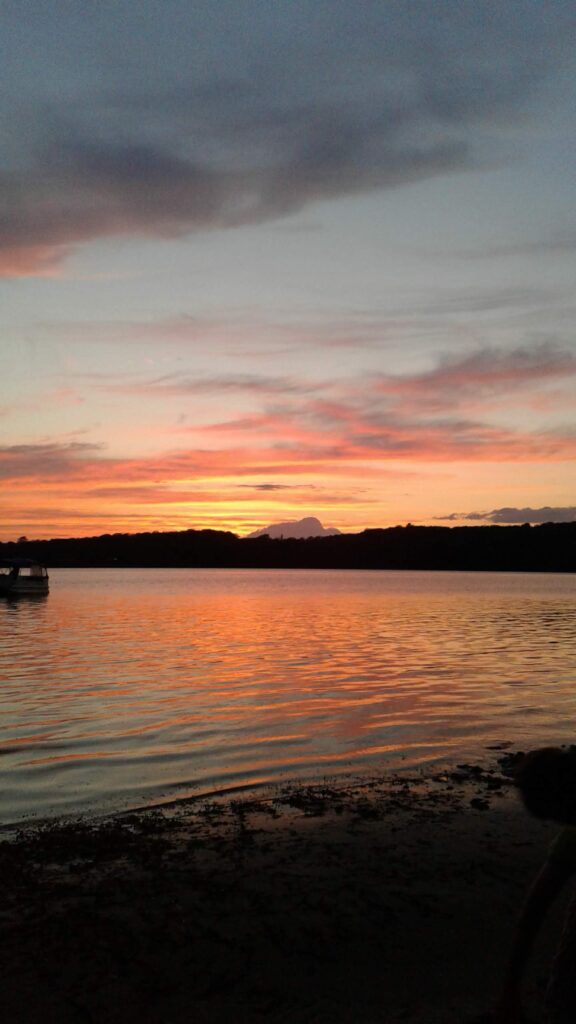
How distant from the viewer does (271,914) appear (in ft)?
27.2

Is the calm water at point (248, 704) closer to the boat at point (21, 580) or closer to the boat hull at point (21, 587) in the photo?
the boat at point (21, 580)

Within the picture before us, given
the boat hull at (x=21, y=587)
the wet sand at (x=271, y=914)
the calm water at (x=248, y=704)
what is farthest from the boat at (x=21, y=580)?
the wet sand at (x=271, y=914)

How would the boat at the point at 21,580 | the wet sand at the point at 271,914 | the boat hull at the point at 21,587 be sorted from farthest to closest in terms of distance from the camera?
the boat hull at the point at 21,587 → the boat at the point at 21,580 → the wet sand at the point at 271,914

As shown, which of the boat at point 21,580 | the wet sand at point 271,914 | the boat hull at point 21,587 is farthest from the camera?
the boat hull at point 21,587

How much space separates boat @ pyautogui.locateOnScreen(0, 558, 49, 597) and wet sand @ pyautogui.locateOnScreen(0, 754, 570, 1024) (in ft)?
247

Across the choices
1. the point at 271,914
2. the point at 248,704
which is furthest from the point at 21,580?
the point at 271,914

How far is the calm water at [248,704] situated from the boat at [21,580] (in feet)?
111

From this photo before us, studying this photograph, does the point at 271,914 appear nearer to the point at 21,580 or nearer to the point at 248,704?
the point at 248,704

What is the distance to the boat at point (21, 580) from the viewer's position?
8256 cm

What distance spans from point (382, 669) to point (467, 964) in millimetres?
24830

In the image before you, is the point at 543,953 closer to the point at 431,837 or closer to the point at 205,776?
the point at 431,837

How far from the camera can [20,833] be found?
1134cm

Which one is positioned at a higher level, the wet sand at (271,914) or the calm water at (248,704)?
the wet sand at (271,914)

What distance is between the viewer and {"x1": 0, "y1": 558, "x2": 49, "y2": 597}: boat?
8256 centimetres
